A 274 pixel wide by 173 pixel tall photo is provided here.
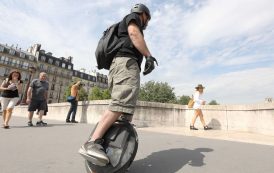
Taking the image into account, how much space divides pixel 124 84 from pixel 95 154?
755 millimetres

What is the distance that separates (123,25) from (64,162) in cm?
175

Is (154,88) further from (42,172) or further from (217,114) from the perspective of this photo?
(42,172)

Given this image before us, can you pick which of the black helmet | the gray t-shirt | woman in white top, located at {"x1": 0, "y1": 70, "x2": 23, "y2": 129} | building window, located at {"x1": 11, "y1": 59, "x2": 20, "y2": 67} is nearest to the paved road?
the black helmet

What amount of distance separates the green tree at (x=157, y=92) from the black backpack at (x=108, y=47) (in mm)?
48420

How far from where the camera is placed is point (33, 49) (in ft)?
237

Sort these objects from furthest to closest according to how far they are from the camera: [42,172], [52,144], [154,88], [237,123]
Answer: [154,88], [237,123], [52,144], [42,172]

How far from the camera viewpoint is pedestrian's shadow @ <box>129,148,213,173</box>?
2.52 meters

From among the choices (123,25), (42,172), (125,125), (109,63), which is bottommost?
(42,172)

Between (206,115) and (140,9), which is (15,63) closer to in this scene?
(206,115)

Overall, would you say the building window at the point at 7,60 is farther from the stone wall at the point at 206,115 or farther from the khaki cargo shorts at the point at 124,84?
the khaki cargo shorts at the point at 124,84

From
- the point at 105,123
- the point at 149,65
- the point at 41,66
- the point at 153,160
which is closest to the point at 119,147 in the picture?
the point at 105,123

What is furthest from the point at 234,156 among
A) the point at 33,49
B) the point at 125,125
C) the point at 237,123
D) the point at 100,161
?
the point at 33,49

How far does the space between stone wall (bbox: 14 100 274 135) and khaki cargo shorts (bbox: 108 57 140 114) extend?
239 inches

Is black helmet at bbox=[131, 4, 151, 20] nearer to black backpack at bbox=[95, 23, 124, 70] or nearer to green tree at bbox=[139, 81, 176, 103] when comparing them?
black backpack at bbox=[95, 23, 124, 70]
